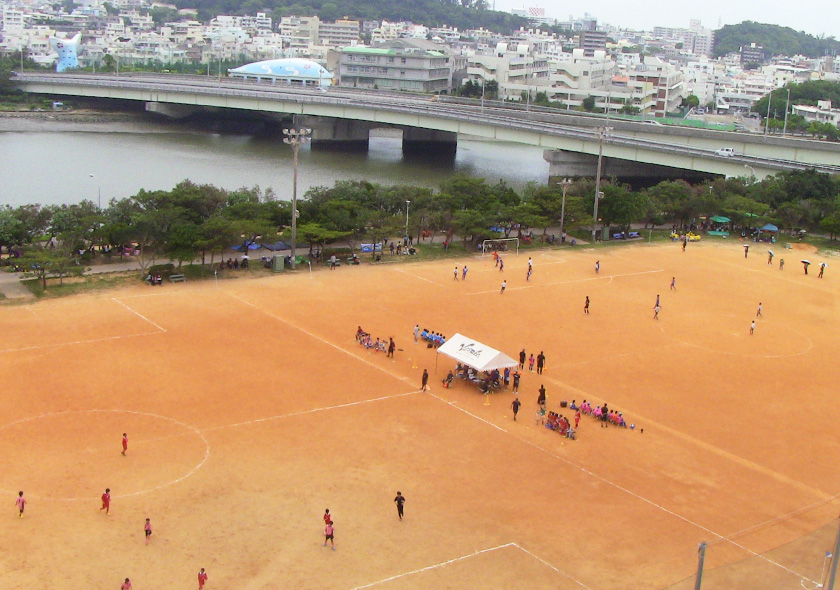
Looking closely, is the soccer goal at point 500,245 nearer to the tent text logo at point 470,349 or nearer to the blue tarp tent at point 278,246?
the blue tarp tent at point 278,246

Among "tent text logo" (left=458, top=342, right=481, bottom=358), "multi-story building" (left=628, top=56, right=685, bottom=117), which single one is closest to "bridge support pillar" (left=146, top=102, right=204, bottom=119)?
"multi-story building" (left=628, top=56, right=685, bottom=117)

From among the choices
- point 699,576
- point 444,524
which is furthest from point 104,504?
point 699,576

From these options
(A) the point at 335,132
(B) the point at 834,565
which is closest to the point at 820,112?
(A) the point at 335,132

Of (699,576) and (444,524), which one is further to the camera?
(444,524)

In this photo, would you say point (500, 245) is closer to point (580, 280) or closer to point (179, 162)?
point (580, 280)

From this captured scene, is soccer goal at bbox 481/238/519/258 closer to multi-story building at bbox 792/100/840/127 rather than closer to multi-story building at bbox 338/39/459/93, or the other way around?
multi-story building at bbox 792/100/840/127

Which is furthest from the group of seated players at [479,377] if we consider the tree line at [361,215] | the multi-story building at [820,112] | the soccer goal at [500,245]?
the multi-story building at [820,112]

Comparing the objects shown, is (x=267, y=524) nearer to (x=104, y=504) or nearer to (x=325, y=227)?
(x=104, y=504)
